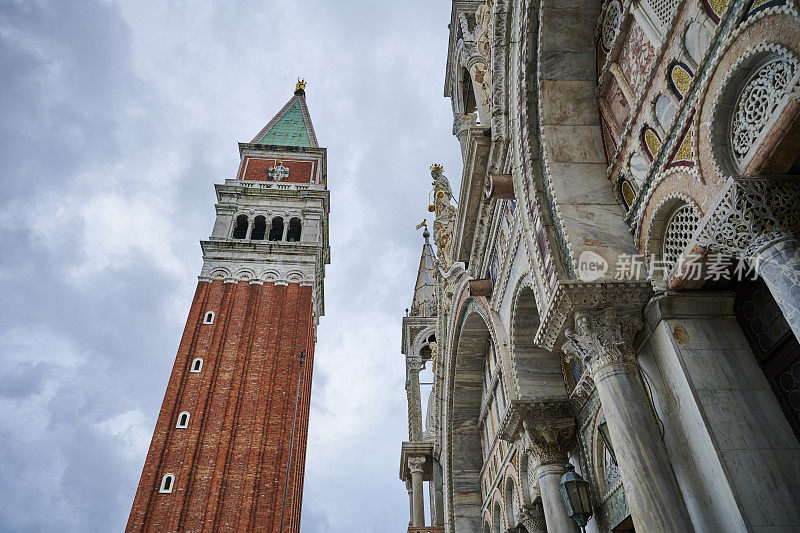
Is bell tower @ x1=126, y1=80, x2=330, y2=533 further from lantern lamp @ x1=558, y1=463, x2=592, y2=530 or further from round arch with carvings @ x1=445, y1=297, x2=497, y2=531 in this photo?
lantern lamp @ x1=558, y1=463, x2=592, y2=530

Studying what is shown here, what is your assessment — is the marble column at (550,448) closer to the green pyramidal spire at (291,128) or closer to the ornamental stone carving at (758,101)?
the ornamental stone carving at (758,101)

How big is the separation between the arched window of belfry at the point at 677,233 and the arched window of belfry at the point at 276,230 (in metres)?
32.8

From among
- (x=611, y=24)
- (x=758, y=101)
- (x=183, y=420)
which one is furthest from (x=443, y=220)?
(x=183, y=420)

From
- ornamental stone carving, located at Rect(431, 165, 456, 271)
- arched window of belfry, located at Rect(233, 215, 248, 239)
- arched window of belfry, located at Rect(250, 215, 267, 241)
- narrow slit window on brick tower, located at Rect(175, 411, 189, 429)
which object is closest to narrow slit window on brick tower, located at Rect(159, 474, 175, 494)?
narrow slit window on brick tower, located at Rect(175, 411, 189, 429)

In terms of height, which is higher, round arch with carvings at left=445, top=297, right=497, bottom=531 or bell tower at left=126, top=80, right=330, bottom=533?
bell tower at left=126, top=80, right=330, bottom=533

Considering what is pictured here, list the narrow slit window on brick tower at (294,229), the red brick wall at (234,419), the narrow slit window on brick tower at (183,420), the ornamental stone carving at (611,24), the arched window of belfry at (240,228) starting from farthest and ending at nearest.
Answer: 1. the narrow slit window on brick tower at (294,229)
2. the arched window of belfry at (240,228)
3. the narrow slit window on brick tower at (183,420)
4. the red brick wall at (234,419)
5. the ornamental stone carving at (611,24)

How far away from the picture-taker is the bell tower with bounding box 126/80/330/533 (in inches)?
1000

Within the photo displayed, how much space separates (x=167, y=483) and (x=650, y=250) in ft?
83.9

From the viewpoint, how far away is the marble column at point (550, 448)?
7914mm

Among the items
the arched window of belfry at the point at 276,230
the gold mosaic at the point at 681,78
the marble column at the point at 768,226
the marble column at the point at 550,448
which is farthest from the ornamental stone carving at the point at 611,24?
the arched window of belfry at the point at 276,230

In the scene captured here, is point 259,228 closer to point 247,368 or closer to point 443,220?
point 247,368

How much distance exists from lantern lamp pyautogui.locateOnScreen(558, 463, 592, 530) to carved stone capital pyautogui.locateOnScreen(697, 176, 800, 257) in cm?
361

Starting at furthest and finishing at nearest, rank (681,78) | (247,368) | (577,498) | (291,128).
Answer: (291,128) → (247,368) → (577,498) → (681,78)

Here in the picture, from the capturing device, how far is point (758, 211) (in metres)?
4.22
